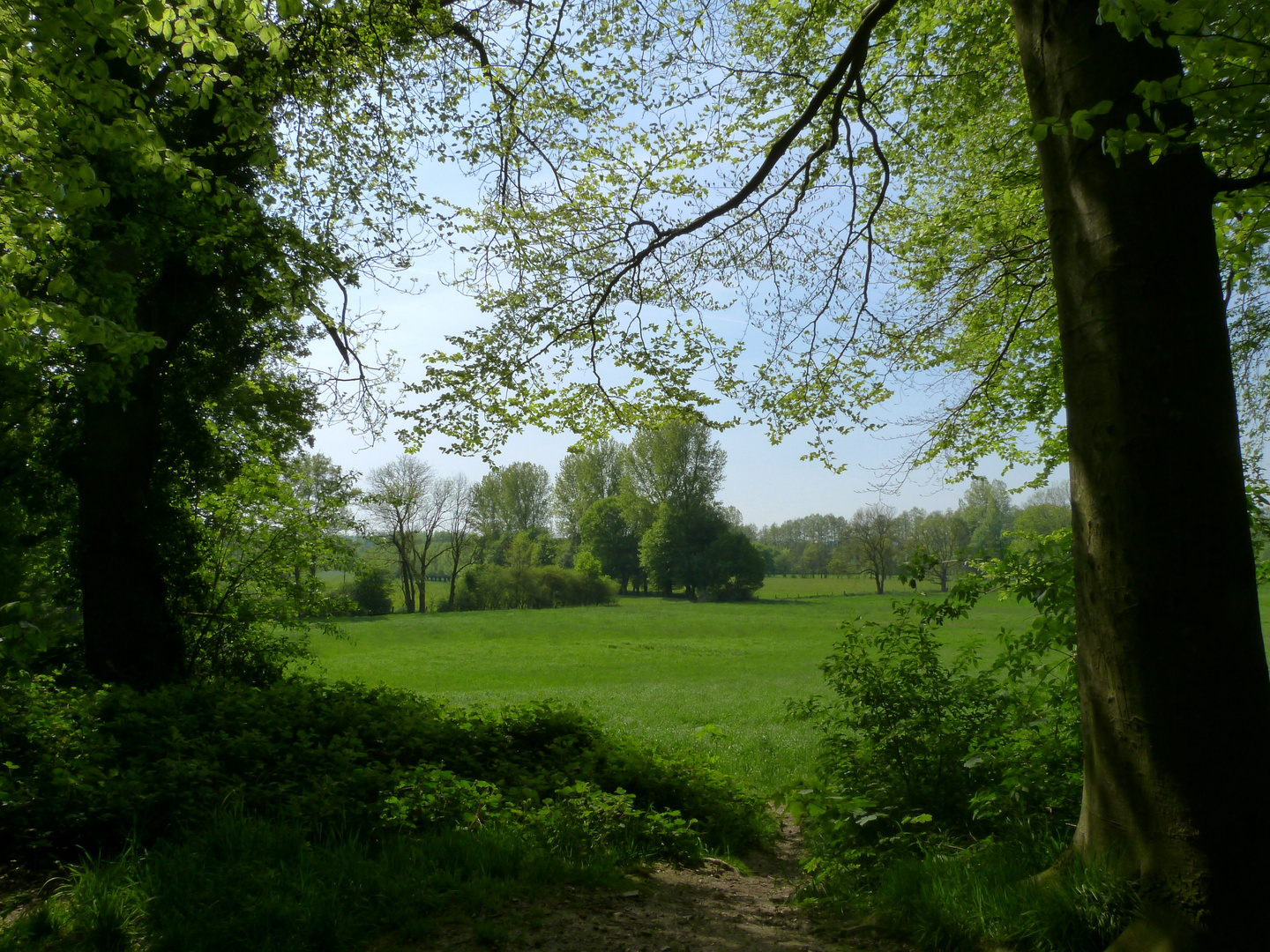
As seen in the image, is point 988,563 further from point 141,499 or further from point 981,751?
point 141,499

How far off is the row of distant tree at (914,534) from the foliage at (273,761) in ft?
10.1

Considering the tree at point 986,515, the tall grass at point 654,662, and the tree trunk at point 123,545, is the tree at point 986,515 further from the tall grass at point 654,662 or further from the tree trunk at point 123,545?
the tree trunk at point 123,545

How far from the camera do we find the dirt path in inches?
135

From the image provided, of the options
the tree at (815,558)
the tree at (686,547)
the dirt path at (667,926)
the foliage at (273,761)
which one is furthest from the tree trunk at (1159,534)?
the tree at (815,558)

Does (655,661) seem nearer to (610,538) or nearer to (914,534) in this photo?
(914,534)

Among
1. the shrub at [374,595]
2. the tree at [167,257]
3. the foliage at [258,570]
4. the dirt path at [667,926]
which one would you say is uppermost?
the tree at [167,257]

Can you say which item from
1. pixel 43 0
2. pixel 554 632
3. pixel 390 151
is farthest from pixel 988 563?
pixel 554 632

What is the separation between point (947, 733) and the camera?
230 inches

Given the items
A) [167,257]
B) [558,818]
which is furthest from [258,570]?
[558,818]

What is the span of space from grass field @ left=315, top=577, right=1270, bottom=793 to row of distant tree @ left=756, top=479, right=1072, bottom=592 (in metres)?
2.60

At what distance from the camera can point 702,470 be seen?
64.6 meters

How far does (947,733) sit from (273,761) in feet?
17.1

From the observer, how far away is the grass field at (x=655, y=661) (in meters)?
12.9

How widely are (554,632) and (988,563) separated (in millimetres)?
37875
